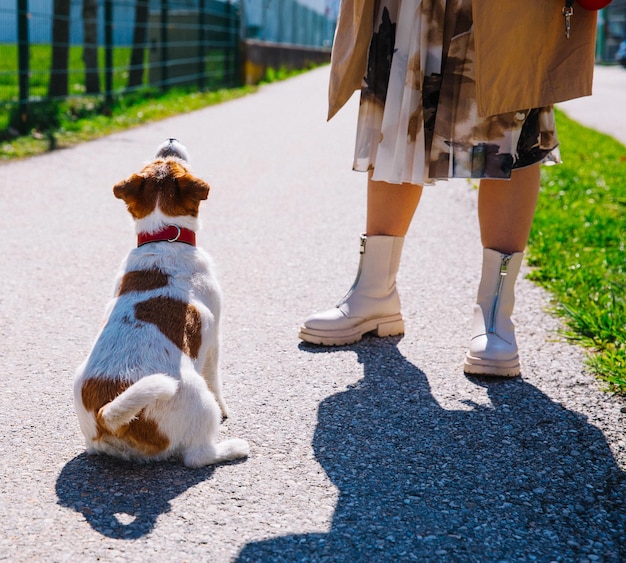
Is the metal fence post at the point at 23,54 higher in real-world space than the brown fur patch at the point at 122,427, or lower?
higher

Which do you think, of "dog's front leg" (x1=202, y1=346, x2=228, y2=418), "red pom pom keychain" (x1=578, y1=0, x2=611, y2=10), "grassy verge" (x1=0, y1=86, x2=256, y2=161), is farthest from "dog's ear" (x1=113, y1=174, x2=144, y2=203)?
"grassy verge" (x1=0, y1=86, x2=256, y2=161)

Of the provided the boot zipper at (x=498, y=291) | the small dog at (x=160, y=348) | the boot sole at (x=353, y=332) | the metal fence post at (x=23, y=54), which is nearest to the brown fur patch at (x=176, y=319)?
the small dog at (x=160, y=348)

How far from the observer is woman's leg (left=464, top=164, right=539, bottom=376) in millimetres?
3051

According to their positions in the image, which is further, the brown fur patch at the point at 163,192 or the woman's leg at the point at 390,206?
the woman's leg at the point at 390,206

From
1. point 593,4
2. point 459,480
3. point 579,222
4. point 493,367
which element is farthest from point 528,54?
point 579,222

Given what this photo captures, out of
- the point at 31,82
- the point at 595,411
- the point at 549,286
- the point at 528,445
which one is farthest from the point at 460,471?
the point at 31,82

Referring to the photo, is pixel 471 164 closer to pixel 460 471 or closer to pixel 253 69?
pixel 460 471

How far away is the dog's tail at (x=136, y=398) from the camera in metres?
2.06

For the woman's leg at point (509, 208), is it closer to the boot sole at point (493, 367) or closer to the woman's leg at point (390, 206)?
the woman's leg at point (390, 206)

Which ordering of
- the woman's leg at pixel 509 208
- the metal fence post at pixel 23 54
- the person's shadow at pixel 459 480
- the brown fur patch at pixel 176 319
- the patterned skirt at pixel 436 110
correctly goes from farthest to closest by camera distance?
the metal fence post at pixel 23 54, the woman's leg at pixel 509 208, the patterned skirt at pixel 436 110, the brown fur patch at pixel 176 319, the person's shadow at pixel 459 480

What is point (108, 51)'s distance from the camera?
35.6ft

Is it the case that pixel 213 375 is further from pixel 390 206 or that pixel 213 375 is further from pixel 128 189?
pixel 390 206

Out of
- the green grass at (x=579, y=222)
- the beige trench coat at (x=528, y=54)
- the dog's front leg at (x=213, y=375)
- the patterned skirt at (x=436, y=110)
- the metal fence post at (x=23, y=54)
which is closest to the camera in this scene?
the dog's front leg at (x=213, y=375)

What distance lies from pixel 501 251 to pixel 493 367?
445 mm
